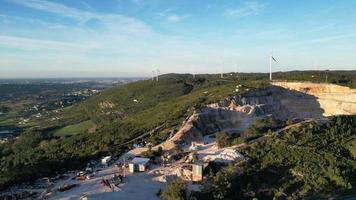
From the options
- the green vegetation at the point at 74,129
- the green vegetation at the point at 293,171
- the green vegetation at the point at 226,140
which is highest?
the green vegetation at the point at 226,140

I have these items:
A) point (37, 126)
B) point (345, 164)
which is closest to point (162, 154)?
point (345, 164)

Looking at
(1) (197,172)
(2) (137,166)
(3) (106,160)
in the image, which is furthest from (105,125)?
(1) (197,172)

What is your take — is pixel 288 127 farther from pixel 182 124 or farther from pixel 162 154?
pixel 162 154

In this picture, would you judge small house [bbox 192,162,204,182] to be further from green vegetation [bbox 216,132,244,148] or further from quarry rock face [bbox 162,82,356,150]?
quarry rock face [bbox 162,82,356,150]

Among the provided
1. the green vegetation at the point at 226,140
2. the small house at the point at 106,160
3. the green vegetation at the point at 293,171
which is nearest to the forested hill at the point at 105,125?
the small house at the point at 106,160

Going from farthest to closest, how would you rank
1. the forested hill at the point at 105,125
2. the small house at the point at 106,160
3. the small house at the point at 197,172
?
1. the forested hill at the point at 105,125
2. the small house at the point at 106,160
3. the small house at the point at 197,172

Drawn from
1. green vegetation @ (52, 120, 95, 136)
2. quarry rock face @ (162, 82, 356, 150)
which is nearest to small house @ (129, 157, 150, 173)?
quarry rock face @ (162, 82, 356, 150)

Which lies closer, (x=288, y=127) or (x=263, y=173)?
(x=263, y=173)

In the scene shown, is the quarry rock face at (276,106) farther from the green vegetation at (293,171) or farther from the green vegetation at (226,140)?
the green vegetation at (293,171)
